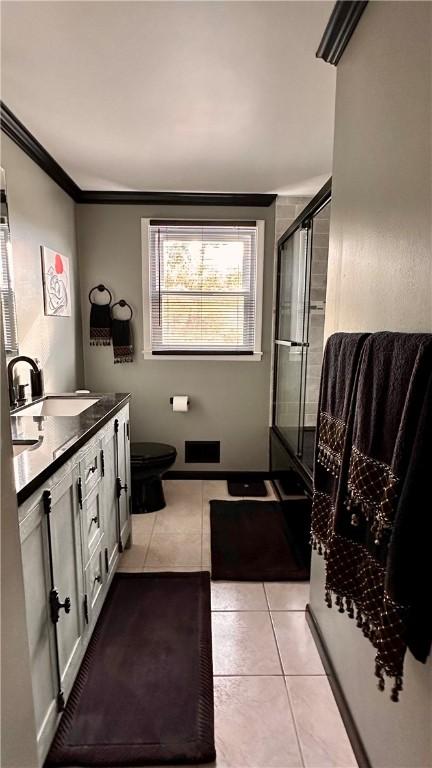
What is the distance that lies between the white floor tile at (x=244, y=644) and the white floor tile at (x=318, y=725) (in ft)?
0.42

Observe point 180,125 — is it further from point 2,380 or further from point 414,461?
point 414,461

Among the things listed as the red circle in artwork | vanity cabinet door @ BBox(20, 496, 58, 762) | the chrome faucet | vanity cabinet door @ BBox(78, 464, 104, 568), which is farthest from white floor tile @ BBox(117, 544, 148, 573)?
the red circle in artwork

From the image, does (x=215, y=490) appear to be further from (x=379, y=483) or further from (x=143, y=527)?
(x=379, y=483)

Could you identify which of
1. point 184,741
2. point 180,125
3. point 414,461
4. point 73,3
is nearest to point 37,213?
point 180,125

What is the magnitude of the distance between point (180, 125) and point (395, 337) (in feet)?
5.95

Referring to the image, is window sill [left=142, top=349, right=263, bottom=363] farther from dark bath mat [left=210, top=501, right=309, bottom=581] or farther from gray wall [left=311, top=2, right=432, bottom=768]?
gray wall [left=311, top=2, right=432, bottom=768]

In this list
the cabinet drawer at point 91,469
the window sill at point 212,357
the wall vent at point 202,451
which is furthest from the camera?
the wall vent at point 202,451

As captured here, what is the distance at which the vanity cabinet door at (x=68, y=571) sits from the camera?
1309 millimetres

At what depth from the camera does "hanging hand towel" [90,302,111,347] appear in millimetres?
3332

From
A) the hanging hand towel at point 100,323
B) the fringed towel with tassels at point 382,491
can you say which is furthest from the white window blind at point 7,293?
the fringed towel with tassels at point 382,491

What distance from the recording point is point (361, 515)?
1.10 metres

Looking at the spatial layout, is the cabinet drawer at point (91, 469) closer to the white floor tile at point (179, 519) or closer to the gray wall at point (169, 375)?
the white floor tile at point (179, 519)

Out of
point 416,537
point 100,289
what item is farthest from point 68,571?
point 100,289

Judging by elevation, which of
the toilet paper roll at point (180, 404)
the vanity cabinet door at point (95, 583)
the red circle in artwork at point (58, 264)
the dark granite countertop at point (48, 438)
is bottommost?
the vanity cabinet door at point (95, 583)
